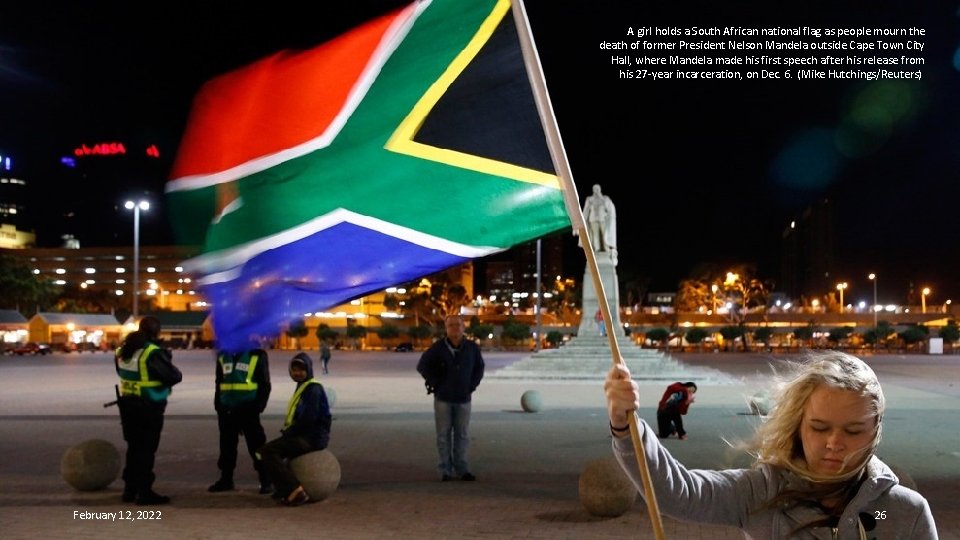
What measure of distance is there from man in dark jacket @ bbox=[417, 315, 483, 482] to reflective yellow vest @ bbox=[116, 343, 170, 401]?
2888 millimetres

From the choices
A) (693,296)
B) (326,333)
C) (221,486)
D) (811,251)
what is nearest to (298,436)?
(221,486)

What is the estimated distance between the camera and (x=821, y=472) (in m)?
2.23

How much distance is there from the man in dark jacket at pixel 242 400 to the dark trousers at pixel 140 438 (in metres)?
0.72

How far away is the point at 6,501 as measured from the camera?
887 cm

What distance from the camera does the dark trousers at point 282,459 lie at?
28.0 feet

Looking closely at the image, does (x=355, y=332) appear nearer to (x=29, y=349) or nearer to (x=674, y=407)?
(x=29, y=349)

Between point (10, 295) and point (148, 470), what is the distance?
3357 inches

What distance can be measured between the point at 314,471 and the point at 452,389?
1962mm

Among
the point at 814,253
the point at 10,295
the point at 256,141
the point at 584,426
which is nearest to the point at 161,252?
the point at 10,295

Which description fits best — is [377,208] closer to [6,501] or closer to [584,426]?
[6,501]

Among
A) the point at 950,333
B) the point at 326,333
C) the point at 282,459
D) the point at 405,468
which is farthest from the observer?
the point at 326,333

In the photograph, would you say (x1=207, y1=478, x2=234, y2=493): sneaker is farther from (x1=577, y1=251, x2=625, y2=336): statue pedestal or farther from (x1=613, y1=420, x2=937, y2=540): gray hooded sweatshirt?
(x1=577, y1=251, x2=625, y2=336): statue pedestal

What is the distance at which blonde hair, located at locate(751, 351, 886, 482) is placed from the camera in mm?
2230

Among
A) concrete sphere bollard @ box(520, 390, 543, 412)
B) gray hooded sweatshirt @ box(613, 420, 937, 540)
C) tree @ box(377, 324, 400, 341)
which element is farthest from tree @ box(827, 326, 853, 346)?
gray hooded sweatshirt @ box(613, 420, 937, 540)
